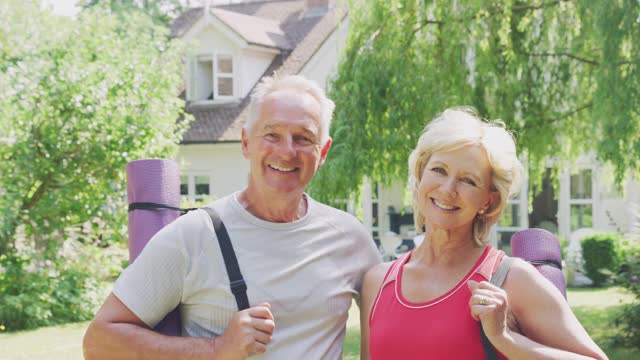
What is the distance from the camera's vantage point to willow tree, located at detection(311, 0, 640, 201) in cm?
1058

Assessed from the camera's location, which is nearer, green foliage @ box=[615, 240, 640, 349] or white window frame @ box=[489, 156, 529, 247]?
green foliage @ box=[615, 240, 640, 349]

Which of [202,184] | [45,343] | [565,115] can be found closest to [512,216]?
[202,184]

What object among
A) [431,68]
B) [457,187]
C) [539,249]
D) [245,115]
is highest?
[245,115]

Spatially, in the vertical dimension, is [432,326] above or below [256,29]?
below

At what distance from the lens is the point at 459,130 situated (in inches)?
122

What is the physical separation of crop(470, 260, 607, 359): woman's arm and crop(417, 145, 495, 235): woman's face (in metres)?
0.35

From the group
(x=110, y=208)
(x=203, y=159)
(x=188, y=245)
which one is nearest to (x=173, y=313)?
(x=188, y=245)

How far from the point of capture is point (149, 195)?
11.3 feet

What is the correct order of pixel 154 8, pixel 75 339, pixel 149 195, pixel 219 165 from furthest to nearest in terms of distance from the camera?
1. pixel 154 8
2. pixel 219 165
3. pixel 75 339
4. pixel 149 195

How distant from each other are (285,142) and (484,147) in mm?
748

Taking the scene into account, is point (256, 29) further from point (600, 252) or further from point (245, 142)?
point (245, 142)

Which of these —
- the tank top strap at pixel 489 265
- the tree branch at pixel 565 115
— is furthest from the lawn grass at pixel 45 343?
the tank top strap at pixel 489 265

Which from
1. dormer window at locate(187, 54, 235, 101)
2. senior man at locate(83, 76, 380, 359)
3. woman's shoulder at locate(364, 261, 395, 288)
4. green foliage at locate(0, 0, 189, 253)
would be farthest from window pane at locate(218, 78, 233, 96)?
woman's shoulder at locate(364, 261, 395, 288)

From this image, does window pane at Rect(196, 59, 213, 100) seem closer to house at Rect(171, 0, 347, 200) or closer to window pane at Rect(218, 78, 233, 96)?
house at Rect(171, 0, 347, 200)
